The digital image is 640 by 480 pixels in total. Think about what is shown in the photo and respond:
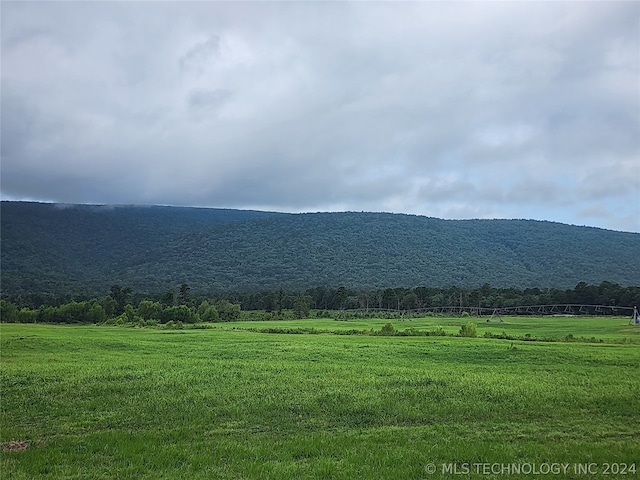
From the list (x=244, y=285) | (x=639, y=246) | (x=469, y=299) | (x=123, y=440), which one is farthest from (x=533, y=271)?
(x=123, y=440)

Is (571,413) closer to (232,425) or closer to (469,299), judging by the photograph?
(232,425)

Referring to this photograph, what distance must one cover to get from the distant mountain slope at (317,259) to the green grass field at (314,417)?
126397 millimetres

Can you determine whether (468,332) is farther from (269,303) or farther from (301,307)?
(269,303)

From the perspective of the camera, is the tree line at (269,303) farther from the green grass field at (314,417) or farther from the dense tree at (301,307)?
the green grass field at (314,417)

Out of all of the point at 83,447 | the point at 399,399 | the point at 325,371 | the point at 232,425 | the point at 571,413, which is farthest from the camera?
the point at 325,371

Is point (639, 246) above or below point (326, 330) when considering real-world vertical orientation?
above

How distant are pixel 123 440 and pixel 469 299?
101590 mm

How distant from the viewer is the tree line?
8344cm

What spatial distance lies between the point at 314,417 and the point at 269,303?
9973 centimetres

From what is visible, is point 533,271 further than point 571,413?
Yes

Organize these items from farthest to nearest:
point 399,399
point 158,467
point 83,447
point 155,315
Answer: point 155,315 → point 399,399 → point 83,447 → point 158,467

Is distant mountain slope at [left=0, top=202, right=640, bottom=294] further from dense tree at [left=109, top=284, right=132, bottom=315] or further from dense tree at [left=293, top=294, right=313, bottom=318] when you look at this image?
dense tree at [left=293, top=294, right=313, bottom=318]

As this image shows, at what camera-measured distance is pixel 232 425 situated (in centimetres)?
1383

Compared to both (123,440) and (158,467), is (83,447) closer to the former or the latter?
(123,440)
